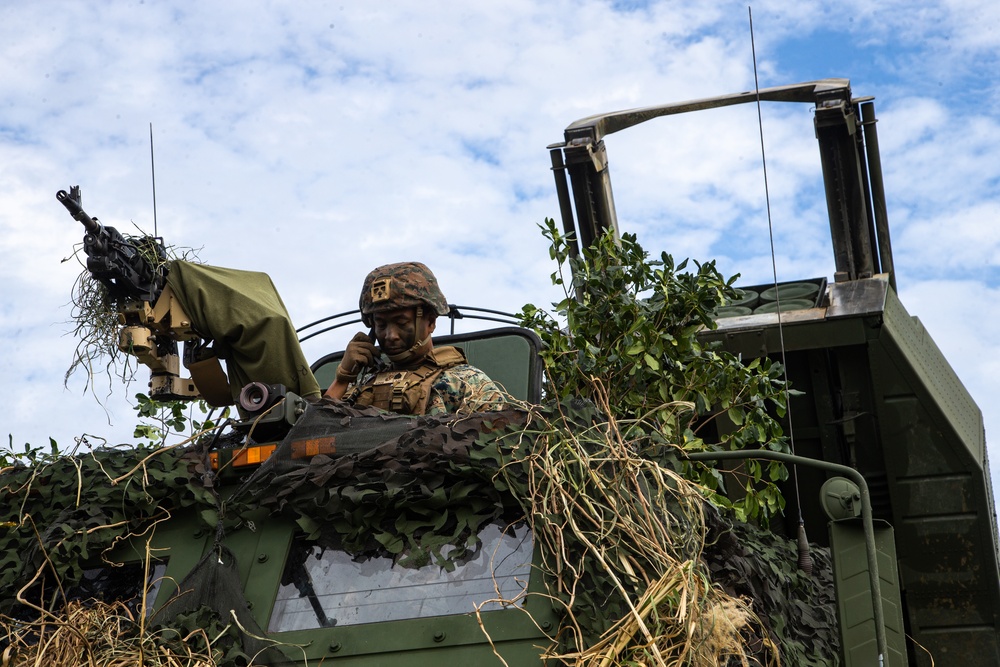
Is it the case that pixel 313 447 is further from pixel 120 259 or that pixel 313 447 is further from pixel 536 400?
pixel 536 400

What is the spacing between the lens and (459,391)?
5.02 metres

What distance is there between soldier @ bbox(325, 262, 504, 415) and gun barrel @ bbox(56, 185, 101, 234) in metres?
1.03

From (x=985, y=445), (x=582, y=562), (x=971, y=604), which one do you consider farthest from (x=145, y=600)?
(x=985, y=445)

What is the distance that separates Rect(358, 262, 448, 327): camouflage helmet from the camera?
5.11m

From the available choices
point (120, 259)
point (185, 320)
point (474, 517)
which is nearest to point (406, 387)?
point (185, 320)

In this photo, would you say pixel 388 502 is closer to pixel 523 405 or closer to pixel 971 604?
pixel 523 405

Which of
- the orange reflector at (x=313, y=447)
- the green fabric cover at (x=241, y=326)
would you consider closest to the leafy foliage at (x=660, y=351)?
the green fabric cover at (x=241, y=326)

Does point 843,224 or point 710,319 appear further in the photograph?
point 843,224

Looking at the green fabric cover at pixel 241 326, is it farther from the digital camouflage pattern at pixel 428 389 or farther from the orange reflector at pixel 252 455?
the orange reflector at pixel 252 455

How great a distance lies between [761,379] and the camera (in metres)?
5.71

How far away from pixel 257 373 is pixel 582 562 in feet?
5.76

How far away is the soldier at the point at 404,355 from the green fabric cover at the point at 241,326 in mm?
244

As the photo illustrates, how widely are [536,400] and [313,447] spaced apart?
209cm

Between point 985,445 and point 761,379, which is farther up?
point 761,379
